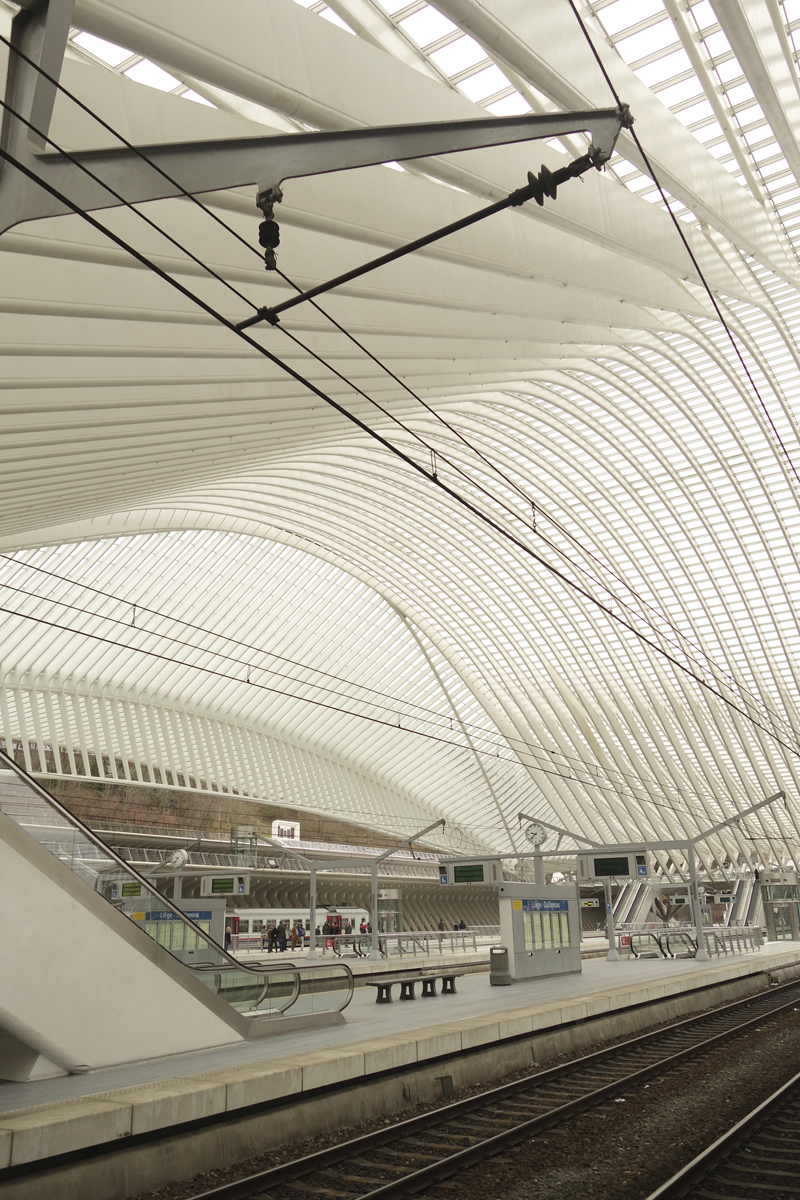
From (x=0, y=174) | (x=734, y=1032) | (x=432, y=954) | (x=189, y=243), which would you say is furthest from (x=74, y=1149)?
(x=432, y=954)

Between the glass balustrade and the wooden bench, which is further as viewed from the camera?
the wooden bench

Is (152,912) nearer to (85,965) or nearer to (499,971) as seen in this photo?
(85,965)

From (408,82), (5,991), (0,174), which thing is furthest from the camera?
(408,82)

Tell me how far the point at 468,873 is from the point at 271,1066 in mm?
17070

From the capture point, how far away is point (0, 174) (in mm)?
5777

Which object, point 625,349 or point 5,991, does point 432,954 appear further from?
point 5,991

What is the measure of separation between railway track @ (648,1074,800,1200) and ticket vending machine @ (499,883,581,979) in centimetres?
1024

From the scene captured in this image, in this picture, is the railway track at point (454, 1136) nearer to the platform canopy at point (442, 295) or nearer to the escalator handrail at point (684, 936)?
the platform canopy at point (442, 295)

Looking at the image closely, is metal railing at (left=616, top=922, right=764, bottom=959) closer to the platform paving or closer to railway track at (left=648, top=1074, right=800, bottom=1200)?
the platform paving

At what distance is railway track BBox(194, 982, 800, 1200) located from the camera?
24.0 feet

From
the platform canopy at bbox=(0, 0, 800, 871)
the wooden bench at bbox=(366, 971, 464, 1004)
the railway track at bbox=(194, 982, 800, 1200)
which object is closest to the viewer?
the railway track at bbox=(194, 982, 800, 1200)

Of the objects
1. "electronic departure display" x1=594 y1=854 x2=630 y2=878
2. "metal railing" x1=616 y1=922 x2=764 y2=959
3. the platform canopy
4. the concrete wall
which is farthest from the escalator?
"metal railing" x1=616 y1=922 x2=764 y2=959

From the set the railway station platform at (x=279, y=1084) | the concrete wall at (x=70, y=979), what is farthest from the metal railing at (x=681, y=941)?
the concrete wall at (x=70, y=979)

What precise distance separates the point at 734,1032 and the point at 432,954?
65.4 feet
